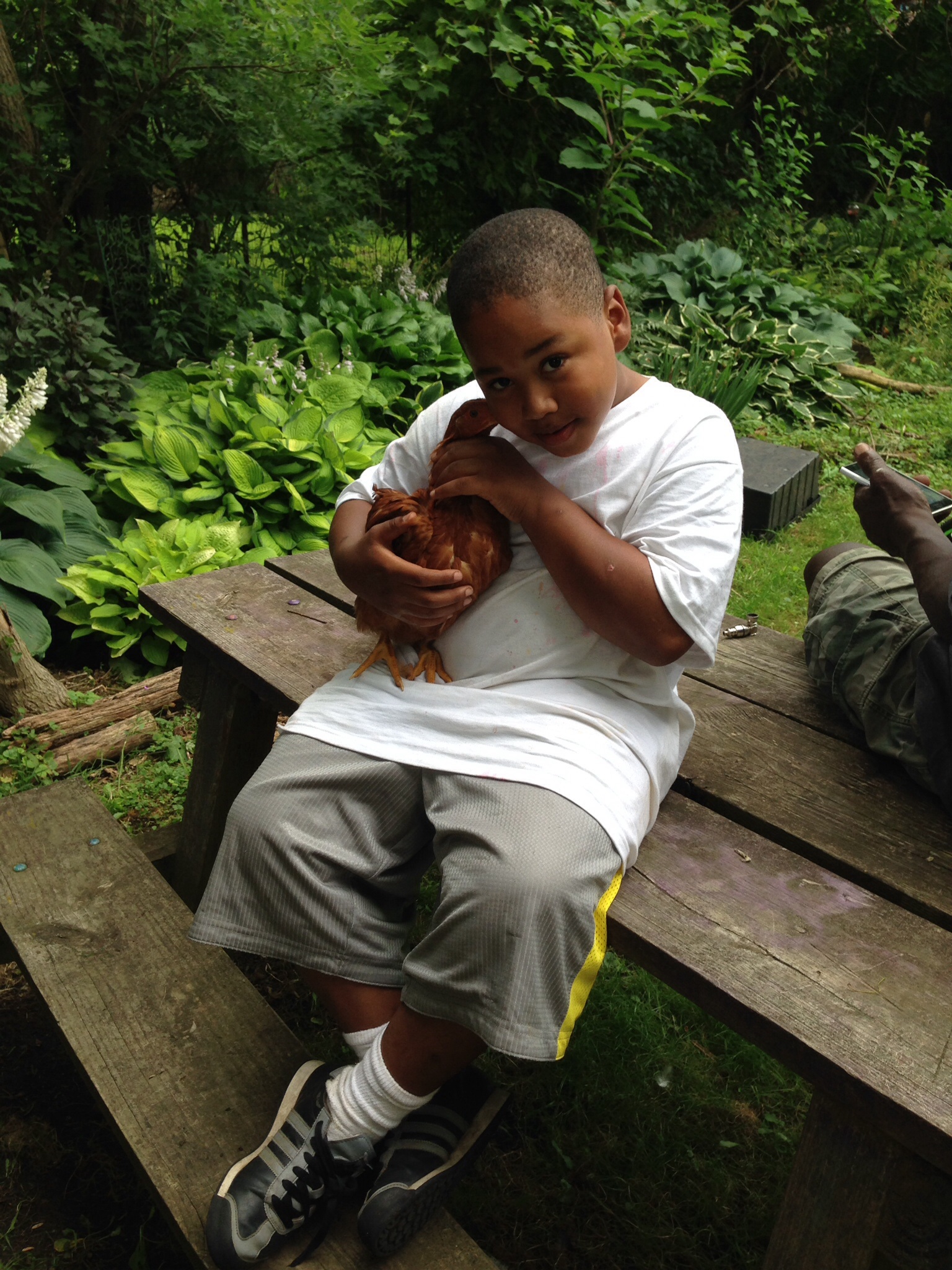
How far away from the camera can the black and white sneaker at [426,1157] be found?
4.83ft

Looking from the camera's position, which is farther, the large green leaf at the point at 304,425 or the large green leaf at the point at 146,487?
the large green leaf at the point at 304,425

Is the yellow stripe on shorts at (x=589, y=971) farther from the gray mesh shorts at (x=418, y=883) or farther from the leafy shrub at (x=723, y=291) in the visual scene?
the leafy shrub at (x=723, y=291)

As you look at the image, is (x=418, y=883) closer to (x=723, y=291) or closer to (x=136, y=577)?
(x=136, y=577)

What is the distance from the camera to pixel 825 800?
1.79 meters

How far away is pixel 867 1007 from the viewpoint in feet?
4.31

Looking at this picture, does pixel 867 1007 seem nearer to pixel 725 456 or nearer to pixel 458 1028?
pixel 458 1028

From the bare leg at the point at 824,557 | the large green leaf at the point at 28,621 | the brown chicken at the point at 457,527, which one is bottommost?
the large green leaf at the point at 28,621

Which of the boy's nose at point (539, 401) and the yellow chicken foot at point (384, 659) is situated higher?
the boy's nose at point (539, 401)

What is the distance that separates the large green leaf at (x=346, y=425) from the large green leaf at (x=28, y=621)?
1.55 metres

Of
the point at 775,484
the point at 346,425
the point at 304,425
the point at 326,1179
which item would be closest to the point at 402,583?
Answer: the point at 326,1179

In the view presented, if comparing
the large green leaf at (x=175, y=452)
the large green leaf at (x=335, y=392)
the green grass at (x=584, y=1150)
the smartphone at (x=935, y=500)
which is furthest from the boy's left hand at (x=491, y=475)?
the large green leaf at (x=335, y=392)

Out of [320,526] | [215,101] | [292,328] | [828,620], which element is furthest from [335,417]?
[828,620]

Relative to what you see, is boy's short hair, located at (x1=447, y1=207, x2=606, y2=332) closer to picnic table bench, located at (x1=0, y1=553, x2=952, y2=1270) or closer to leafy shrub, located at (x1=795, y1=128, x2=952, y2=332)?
picnic table bench, located at (x1=0, y1=553, x2=952, y2=1270)

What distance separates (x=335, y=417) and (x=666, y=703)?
3259 mm
